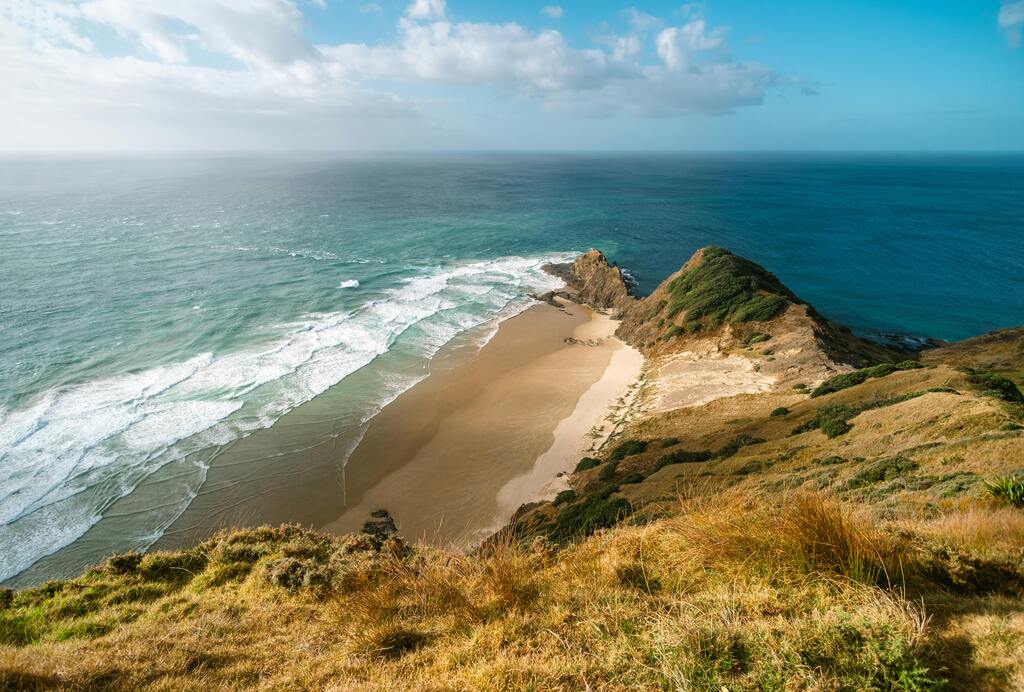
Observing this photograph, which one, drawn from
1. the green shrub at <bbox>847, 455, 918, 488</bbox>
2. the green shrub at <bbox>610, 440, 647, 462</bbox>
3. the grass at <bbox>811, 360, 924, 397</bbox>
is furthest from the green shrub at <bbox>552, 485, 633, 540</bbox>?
the grass at <bbox>811, 360, 924, 397</bbox>

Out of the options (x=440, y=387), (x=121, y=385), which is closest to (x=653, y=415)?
(x=440, y=387)

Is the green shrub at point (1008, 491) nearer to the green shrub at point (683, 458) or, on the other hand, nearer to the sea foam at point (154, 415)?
the green shrub at point (683, 458)

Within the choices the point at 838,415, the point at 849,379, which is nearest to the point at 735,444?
the point at 838,415

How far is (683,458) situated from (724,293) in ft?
68.0

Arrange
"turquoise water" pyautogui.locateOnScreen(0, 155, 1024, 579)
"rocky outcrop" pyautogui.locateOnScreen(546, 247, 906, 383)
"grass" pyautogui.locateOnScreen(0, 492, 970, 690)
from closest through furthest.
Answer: "grass" pyautogui.locateOnScreen(0, 492, 970, 690)
"turquoise water" pyautogui.locateOnScreen(0, 155, 1024, 579)
"rocky outcrop" pyautogui.locateOnScreen(546, 247, 906, 383)

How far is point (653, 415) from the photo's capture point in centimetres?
2427

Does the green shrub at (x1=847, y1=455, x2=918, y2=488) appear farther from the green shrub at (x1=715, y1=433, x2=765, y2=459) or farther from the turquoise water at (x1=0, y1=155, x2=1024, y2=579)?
the turquoise water at (x1=0, y1=155, x2=1024, y2=579)

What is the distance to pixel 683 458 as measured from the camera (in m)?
18.0

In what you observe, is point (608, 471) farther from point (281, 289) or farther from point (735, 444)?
point (281, 289)

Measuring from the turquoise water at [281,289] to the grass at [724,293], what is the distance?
12207 millimetres

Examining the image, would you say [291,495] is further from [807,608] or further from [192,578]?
[807,608]

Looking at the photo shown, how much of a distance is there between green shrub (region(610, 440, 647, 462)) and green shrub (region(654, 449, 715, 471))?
1.75 meters

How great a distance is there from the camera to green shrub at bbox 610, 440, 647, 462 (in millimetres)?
20016

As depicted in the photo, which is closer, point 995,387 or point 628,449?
point 995,387
